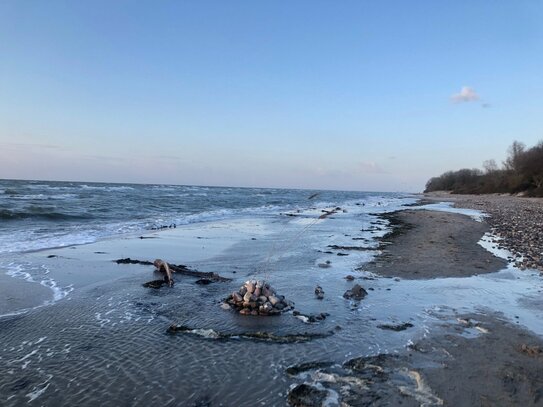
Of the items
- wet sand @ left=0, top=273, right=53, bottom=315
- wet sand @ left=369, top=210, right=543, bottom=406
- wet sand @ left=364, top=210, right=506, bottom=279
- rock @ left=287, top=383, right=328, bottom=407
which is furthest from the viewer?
wet sand @ left=364, top=210, right=506, bottom=279

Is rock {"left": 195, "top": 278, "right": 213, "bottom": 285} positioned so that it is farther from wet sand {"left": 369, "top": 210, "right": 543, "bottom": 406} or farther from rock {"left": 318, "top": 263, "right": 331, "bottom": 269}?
wet sand {"left": 369, "top": 210, "right": 543, "bottom": 406}

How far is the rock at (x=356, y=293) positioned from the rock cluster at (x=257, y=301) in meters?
1.46

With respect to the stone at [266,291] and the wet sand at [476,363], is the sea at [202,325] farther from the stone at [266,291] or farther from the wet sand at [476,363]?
the stone at [266,291]

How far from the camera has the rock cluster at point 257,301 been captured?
8109mm

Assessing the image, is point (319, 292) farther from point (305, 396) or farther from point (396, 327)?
point (305, 396)

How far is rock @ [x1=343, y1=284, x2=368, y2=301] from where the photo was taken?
9.33 metres

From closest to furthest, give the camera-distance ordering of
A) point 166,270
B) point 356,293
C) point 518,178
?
point 356,293 < point 166,270 < point 518,178

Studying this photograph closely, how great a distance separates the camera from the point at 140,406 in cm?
471

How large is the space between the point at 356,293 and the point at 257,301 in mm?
2478

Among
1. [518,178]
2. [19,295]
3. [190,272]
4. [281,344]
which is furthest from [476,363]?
[518,178]

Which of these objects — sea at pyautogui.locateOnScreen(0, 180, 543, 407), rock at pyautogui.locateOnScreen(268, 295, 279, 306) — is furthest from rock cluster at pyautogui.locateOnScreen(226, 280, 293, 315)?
sea at pyautogui.locateOnScreen(0, 180, 543, 407)

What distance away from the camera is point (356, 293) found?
9508mm

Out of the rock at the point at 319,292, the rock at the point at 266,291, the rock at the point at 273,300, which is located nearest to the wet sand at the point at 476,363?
the rock at the point at 319,292

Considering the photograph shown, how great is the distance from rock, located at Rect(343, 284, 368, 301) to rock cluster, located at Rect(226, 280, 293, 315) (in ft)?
4.79
